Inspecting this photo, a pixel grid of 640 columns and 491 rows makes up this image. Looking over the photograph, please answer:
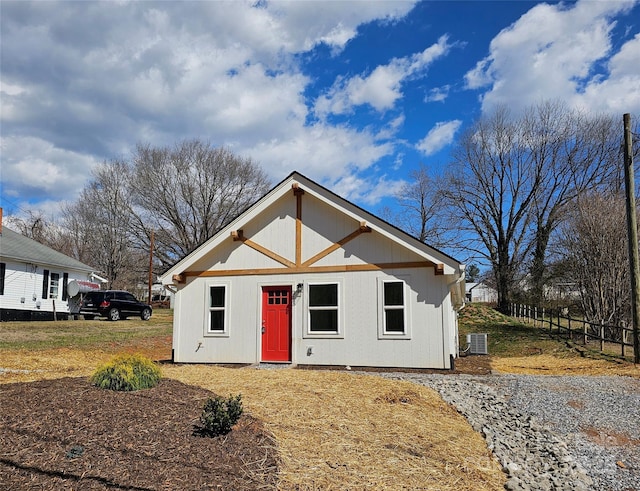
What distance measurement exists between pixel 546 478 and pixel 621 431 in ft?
9.18

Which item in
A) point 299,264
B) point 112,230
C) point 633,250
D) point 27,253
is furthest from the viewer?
point 112,230

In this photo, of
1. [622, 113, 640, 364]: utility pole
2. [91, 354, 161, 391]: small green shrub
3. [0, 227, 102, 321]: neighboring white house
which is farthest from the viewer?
[0, 227, 102, 321]: neighboring white house

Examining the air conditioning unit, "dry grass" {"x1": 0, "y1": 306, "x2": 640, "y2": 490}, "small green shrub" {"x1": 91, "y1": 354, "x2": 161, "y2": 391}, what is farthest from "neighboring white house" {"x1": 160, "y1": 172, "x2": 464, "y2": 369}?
"small green shrub" {"x1": 91, "y1": 354, "x2": 161, "y2": 391}

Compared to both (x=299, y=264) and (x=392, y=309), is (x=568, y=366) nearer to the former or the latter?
(x=392, y=309)

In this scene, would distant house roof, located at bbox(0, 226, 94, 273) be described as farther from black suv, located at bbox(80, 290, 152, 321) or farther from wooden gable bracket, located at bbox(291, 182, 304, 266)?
wooden gable bracket, located at bbox(291, 182, 304, 266)

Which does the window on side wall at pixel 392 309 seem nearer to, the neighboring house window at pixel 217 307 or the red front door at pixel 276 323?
the red front door at pixel 276 323

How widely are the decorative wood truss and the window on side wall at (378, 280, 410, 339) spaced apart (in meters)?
0.49

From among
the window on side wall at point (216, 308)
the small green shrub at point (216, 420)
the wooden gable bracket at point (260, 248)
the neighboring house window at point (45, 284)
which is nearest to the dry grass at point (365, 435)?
the small green shrub at point (216, 420)

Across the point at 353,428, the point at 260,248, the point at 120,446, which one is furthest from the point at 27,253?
the point at 353,428

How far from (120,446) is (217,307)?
8927 millimetres

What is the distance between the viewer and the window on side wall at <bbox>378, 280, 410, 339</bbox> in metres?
11.9

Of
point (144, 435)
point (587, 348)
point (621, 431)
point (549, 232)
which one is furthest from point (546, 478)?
point (549, 232)

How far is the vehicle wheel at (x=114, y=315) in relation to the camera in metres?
27.1

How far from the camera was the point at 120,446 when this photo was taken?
450cm
